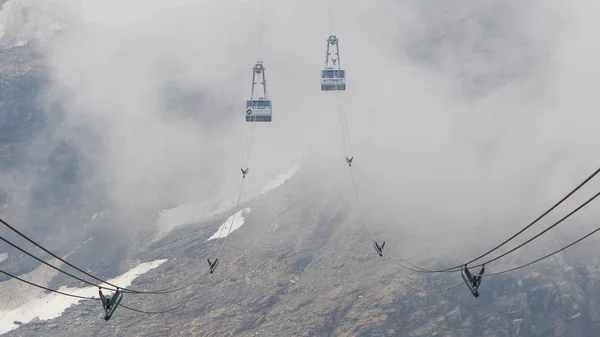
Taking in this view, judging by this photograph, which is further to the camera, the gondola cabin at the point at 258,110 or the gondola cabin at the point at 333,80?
the gondola cabin at the point at 333,80

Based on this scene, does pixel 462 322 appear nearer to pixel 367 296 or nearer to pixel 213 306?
pixel 367 296

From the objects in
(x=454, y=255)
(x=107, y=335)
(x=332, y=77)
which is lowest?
(x=107, y=335)

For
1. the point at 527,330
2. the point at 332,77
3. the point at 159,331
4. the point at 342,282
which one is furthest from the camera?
the point at 342,282

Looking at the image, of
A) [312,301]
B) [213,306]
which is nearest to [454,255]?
[312,301]

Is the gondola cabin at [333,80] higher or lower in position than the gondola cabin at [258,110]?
higher
